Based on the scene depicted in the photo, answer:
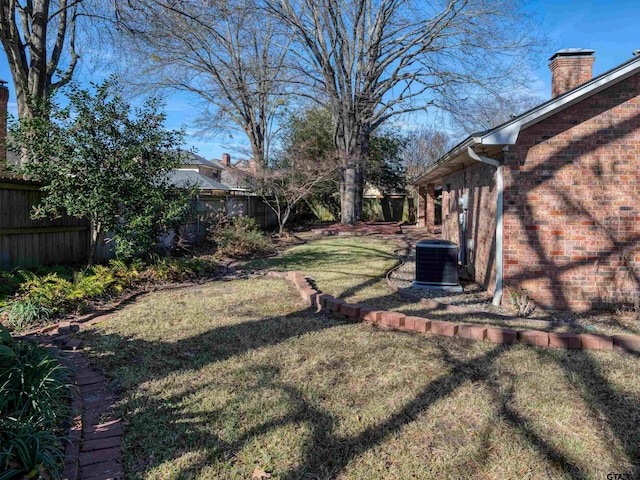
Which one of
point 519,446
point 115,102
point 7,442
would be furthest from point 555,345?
point 115,102

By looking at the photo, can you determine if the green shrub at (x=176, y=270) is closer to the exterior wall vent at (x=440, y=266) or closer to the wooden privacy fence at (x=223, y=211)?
the wooden privacy fence at (x=223, y=211)

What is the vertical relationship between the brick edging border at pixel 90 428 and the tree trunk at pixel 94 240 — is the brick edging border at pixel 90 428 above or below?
below

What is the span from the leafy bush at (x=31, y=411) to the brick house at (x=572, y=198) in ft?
18.2

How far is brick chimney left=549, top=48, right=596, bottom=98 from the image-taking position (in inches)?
305

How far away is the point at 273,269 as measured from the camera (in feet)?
30.1

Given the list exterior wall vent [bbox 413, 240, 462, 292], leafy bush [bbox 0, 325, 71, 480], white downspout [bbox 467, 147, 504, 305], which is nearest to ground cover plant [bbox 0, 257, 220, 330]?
leafy bush [bbox 0, 325, 71, 480]

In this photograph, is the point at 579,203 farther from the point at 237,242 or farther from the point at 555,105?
the point at 237,242

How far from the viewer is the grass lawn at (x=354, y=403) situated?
2.51m

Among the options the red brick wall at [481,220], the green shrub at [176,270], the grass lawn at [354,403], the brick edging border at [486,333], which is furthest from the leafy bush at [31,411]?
the red brick wall at [481,220]

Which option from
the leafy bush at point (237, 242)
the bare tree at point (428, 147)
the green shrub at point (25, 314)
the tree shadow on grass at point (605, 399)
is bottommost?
the tree shadow on grass at point (605, 399)

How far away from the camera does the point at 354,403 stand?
3207 mm

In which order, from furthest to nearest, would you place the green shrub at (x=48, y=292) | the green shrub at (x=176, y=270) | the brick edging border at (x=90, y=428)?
the green shrub at (x=176, y=270) → the green shrub at (x=48, y=292) → the brick edging border at (x=90, y=428)

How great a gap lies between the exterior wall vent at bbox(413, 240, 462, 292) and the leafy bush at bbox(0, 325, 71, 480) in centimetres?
557

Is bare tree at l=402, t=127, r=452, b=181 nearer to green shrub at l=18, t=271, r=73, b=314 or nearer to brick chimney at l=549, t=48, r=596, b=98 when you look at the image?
brick chimney at l=549, t=48, r=596, b=98
